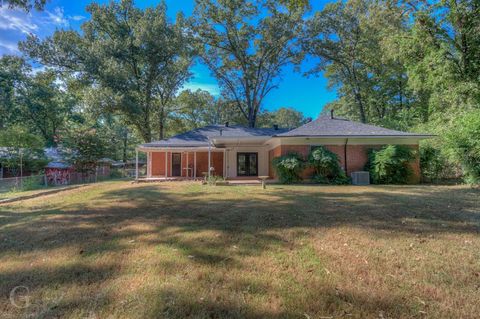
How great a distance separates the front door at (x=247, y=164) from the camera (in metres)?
19.5

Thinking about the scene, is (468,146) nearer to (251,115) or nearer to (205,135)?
(205,135)

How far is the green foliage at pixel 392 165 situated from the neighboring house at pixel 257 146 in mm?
756

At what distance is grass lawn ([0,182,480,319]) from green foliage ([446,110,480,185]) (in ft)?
19.2

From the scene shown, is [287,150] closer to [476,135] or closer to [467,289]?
[476,135]

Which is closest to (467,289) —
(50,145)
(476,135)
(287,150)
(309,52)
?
(476,135)

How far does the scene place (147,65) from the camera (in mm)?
24516

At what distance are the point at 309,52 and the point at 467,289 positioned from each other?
81.9ft

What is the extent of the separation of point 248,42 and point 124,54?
1160cm

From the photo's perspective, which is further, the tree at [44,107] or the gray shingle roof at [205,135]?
the tree at [44,107]

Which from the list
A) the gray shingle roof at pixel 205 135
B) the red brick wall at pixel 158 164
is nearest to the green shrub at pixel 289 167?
the gray shingle roof at pixel 205 135

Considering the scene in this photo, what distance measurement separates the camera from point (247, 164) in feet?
64.2

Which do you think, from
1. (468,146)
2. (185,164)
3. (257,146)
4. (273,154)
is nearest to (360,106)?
(257,146)

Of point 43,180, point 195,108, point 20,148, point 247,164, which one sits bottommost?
point 43,180

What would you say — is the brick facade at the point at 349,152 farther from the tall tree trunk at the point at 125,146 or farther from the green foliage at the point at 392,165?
the tall tree trunk at the point at 125,146
